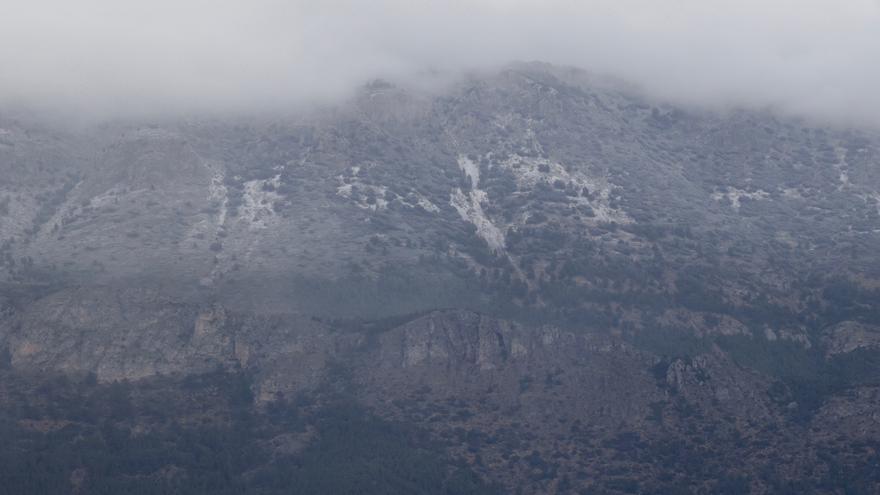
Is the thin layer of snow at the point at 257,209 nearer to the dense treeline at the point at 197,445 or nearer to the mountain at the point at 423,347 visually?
the mountain at the point at 423,347

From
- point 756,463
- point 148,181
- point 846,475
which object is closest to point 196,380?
point 148,181

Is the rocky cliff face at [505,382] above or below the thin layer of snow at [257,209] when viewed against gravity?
below

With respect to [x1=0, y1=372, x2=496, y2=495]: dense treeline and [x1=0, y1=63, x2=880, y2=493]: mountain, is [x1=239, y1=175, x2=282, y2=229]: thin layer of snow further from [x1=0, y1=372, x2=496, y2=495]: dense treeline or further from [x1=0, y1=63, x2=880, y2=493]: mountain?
[x1=0, y1=372, x2=496, y2=495]: dense treeline

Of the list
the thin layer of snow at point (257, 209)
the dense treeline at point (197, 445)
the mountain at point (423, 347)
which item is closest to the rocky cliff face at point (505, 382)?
the mountain at point (423, 347)

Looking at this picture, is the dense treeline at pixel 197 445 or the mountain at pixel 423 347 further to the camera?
the mountain at pixel 423 347

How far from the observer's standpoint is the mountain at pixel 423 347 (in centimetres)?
12962

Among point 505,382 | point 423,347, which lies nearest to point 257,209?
point 423,347

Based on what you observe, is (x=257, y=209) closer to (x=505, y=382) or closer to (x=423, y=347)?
(x=423, y=347)

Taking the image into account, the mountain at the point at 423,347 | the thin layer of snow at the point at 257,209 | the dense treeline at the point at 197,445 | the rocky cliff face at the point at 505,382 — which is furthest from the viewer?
the thin layer of snow at the point at 257,209

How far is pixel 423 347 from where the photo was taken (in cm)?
15125

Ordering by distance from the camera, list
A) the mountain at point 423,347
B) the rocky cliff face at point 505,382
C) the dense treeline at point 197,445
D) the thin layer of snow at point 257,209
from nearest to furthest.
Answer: the dense treeline at point 197,445, the mountain at point 423,347, the rocky cliff face at point 505,382, the thin layer of snow at point 257,209

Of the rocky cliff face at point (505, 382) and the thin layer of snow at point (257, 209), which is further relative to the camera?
the thin layer of snow at point (257, 209)

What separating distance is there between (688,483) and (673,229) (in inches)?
2759

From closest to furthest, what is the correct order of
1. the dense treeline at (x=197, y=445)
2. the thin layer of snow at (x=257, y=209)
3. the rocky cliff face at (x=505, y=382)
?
the dense treeline at (x=197, y=445)
the rocky cliff face at (x=505, y=382)
the thin layer of snow at (x=257, y=209)
